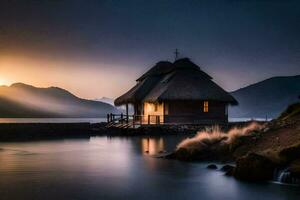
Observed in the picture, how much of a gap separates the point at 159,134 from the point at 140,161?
67.3 ft

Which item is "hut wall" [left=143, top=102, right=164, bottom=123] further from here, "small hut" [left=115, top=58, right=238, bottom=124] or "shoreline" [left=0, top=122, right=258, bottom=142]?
"shoreline" [left=0, top=122, right=258, bottom=142]

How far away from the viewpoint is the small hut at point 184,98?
50969 mm

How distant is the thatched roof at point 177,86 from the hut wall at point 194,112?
151 centimetres

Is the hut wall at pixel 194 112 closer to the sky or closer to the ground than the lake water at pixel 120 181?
closer to the sky

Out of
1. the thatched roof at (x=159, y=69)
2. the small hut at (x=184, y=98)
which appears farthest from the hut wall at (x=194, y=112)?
the thatched roof at (x=159, y=69)

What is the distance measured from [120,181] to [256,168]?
257 inches

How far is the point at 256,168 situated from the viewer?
1977 centimetres

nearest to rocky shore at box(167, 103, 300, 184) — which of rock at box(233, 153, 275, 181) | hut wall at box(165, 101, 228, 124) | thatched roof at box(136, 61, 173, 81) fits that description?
rock at box(233, 153, 275, 181)

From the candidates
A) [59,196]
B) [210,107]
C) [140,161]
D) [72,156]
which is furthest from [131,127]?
[59,196]

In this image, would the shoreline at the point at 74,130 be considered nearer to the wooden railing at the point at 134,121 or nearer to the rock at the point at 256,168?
the wooden railing at the point at 134,121

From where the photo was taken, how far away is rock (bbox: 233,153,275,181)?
1958cm

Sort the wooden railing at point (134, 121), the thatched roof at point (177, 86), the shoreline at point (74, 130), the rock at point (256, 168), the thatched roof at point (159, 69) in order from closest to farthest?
the rock at point (256, 168) < the shoreline at point (74, 130) < the thatched roof at point (177, 86) < the wooden railing at point (134, 121) < the thatched roof at point (159, 69)

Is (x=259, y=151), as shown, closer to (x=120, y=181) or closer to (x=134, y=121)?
(x=120, y=181)

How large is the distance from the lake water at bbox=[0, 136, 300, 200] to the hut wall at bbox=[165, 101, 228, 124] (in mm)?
21213
